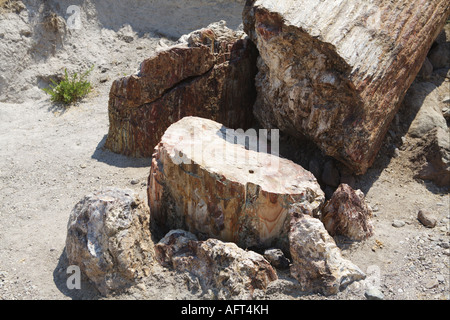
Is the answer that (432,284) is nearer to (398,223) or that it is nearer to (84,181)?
(398,223)

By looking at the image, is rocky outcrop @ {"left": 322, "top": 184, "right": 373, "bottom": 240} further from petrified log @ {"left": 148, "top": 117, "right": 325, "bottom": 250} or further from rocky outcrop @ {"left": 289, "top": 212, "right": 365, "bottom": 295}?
rocky outcrop @ {"left": 289, "top": 212, "right": 365, "bottom": 295}

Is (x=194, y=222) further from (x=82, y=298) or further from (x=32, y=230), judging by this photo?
(x=32, y=230)

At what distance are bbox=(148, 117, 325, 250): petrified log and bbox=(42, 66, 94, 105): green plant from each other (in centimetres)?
316

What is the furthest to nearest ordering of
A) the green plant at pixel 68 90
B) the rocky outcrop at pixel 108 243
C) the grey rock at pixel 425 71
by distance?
1. the green plant at pixel 68 90
2. the grey rock at pixel 425 71
3. the rocky outcrop at pixel 108 243

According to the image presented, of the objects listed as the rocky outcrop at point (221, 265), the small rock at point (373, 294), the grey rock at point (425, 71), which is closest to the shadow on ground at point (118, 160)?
the rocky outcrop at point (221, 265)

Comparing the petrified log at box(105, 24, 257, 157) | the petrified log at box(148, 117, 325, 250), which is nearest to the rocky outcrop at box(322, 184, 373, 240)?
the petrified log at box(148, 117, 325, 250)

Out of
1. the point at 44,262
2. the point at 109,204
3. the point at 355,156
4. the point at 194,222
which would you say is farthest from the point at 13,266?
the point at 355,156

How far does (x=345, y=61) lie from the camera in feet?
12.0

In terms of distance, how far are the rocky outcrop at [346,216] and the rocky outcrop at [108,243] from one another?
147cm

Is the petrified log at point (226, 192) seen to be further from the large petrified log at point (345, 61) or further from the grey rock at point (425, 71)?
the grey rock at point (425, 71)

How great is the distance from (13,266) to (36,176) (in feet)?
4.94

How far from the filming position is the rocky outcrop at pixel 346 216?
3616 mm

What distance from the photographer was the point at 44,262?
3484mm

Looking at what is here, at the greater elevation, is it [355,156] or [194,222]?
[355,156]
